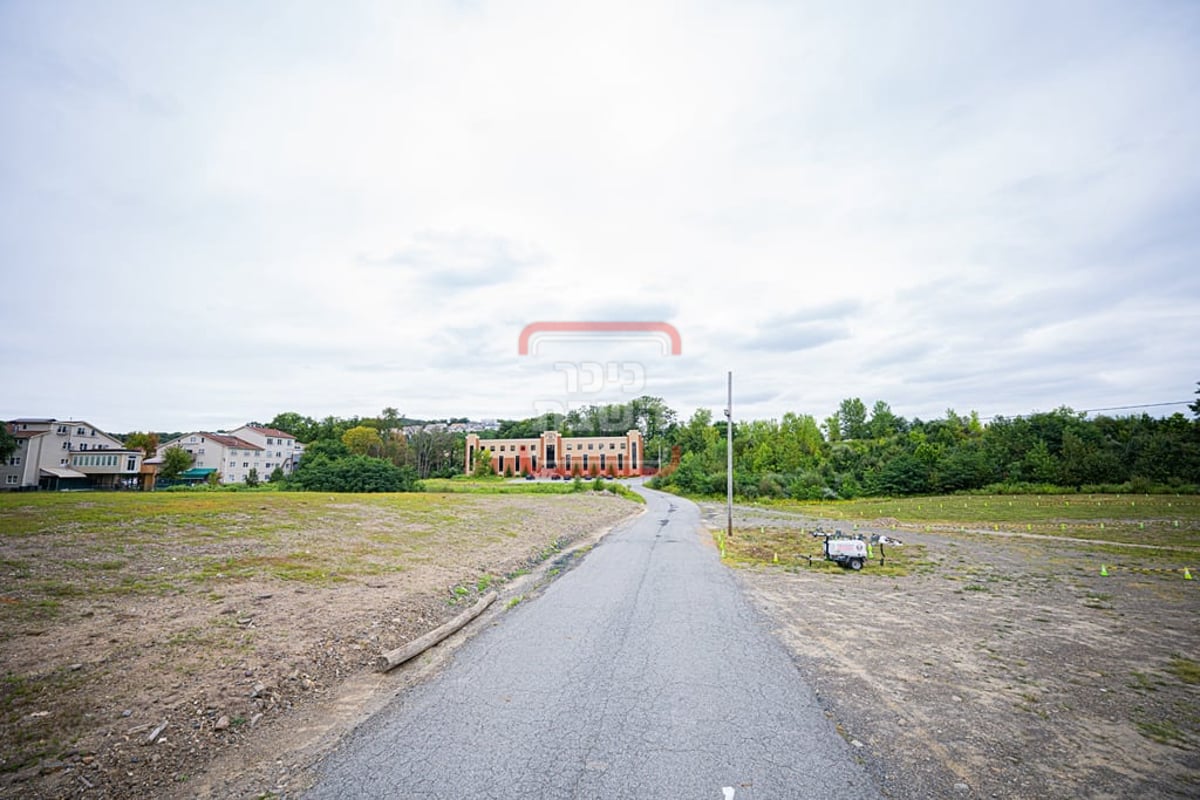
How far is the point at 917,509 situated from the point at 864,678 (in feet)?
130

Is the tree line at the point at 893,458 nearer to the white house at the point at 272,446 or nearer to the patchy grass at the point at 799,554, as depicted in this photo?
the white house at the point at 272,446

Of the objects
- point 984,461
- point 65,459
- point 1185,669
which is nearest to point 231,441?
point 65,459

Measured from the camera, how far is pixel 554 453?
97.1m

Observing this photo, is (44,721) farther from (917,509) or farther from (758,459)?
(758,459)

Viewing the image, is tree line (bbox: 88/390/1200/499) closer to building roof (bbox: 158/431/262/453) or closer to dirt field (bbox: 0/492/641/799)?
building roof (bbox: 158/431/262/453)

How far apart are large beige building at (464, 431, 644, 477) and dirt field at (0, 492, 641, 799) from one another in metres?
79.9

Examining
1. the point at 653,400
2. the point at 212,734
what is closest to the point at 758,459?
the point at 653,400

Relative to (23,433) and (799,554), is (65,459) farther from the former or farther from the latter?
(799,554)

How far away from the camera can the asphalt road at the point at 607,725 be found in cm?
429

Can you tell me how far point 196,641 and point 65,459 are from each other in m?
63.6

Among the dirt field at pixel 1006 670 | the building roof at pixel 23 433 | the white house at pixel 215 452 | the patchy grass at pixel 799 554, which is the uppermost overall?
the building roof at pixel 23 433

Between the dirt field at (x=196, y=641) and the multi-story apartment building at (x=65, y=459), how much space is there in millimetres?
45071

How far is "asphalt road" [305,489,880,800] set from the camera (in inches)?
169

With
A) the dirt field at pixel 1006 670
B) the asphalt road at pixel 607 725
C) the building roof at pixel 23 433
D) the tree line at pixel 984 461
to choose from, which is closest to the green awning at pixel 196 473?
the building roof at pixel 23 433
